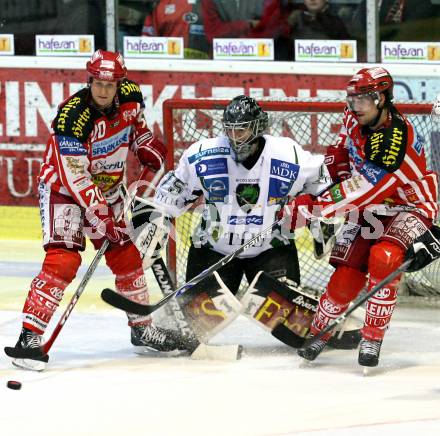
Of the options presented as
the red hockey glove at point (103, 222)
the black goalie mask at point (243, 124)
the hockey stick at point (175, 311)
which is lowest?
the hockey stick at point (175, 311)

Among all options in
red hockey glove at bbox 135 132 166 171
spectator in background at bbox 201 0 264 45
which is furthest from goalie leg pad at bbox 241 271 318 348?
spectator in background at bbox 201 0 264 45

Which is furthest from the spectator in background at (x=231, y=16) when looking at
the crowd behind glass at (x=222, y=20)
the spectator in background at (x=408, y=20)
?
the spectator in background at (x=408, y=20)

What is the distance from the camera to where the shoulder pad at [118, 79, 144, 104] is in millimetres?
5486

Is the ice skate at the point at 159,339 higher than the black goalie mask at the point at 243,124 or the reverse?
the reverse

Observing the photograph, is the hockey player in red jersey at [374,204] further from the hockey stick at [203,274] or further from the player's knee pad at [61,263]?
the player's knee pad at [61,263]

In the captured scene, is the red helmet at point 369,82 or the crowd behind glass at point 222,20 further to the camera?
the crowd behind glass at point 222,20

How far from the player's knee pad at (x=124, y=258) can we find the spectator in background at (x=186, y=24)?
2.69 metres

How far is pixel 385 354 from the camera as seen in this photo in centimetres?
558

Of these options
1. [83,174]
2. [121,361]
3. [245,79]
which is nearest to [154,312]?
[121,361]

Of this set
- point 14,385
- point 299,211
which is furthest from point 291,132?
point 14,385

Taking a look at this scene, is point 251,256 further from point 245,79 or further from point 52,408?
point 245,79

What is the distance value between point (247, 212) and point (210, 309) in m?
0.41

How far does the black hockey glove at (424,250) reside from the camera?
16.7ft

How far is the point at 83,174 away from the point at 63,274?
0.39m
